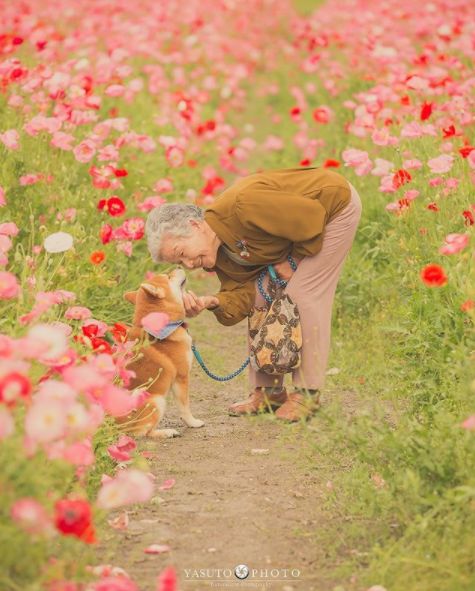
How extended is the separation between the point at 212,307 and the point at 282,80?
8130 millimetres

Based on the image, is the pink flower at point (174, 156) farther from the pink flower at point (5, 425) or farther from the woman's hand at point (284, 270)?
the pink flower at point (5, 425)

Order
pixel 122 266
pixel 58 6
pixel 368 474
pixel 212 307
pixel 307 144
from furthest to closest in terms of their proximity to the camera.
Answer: pixel 58 6
pixel 307 144
pixel 122 266
pixel 212 307
pixel 368 474

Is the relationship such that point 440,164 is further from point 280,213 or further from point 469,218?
point 280,213

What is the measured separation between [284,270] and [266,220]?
0.36m

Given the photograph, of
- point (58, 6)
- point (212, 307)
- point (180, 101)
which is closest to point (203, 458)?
point (212, 307)

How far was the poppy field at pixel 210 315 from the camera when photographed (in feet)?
8.60

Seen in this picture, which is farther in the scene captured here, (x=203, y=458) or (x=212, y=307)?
(x=212, y=307)

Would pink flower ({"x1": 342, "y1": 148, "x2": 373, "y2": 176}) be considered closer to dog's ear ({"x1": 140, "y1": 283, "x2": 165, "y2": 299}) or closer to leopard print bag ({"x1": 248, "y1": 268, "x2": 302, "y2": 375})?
leopard print bag ({"x1": 248, "y1": 268, "x2": 302, "y2": 375})

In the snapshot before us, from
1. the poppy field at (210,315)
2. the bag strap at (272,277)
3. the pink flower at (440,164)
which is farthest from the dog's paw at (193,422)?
the pink flower at (440,164)

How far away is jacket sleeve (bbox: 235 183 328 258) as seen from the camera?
14.0ft

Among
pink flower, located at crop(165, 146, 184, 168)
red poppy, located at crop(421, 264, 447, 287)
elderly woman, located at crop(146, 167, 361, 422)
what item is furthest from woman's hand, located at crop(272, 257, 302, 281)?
pink flower, located at crop(165, 146, 184, 168)

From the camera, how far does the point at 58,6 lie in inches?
416

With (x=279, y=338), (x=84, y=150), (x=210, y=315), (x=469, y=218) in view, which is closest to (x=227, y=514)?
(x=279, y=338)

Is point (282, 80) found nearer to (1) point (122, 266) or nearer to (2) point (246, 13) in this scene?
(2) point (246, 13)
